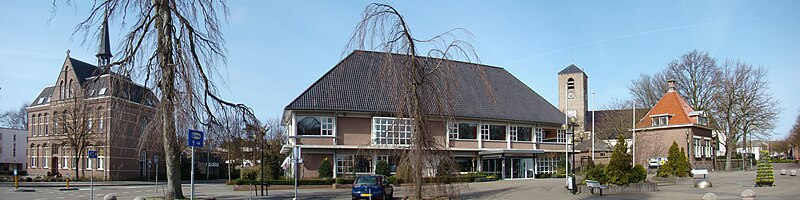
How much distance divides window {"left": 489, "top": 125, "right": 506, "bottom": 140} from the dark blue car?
23177mm

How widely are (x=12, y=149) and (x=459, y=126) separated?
217ft

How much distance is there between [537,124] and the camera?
52.6 metres

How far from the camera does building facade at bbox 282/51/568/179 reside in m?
41.9

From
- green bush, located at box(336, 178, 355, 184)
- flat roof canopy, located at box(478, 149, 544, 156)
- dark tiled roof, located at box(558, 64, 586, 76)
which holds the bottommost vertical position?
green bush, located at box(336, 178, 355, 184)

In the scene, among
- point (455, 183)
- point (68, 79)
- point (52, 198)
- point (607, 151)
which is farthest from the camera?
point (68, 79)

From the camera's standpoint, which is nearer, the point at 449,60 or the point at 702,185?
the point at 449,60

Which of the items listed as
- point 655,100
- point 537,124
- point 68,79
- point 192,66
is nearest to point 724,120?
point 655,100

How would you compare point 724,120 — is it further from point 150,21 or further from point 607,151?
point 150,21

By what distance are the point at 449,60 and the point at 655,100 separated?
5577cm

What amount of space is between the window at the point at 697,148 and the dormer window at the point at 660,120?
10.4ft

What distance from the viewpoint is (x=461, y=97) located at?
4719 cm

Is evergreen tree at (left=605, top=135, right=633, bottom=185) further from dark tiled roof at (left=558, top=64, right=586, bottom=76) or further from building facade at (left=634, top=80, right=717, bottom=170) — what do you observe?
dark tiled roof at (left=558, top=64, right=586, bottom=76)

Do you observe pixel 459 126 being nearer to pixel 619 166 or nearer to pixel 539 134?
pixel 539 134

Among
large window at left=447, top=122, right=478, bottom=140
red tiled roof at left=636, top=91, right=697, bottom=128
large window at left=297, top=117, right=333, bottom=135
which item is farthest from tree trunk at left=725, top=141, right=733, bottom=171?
large window at left=297, top=117, right=333, bottom=135
